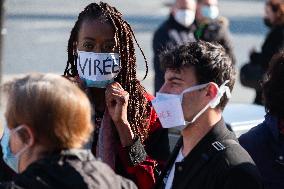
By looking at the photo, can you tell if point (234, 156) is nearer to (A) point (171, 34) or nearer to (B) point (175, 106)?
(B) point (175, 106)

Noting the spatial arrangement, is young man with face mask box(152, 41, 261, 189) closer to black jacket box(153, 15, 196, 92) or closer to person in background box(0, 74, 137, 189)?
person in background box(0, 74, 137, 189)

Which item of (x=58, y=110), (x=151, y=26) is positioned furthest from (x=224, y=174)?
(x=151, y=26)

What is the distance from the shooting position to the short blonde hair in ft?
9.55

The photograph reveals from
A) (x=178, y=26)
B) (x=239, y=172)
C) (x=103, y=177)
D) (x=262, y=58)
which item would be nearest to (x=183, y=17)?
(x=178, y=26)

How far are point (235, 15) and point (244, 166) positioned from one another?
19378mm

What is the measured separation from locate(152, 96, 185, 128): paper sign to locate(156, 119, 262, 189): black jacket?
18 cm

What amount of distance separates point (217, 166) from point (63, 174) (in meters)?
0.91

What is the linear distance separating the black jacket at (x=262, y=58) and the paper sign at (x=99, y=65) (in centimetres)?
454

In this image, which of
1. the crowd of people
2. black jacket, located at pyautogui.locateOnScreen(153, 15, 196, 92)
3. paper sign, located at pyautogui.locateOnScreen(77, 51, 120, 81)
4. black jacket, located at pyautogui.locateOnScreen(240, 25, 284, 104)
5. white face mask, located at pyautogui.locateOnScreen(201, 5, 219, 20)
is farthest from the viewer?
white face mask, located at pyautogui.locateOnScreen(201, 5, 219, 20)

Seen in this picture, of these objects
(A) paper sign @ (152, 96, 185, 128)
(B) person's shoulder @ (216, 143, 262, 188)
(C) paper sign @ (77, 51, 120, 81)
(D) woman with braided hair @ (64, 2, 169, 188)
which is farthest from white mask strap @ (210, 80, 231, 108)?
(C) paper sign @ (77, 51, 120, 81)

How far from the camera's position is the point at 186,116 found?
3.89 metres

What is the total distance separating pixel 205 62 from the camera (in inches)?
154

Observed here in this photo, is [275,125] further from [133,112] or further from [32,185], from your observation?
[32,185]

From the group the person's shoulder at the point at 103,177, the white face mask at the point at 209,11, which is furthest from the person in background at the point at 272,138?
the white face mask at the point at 209,11
